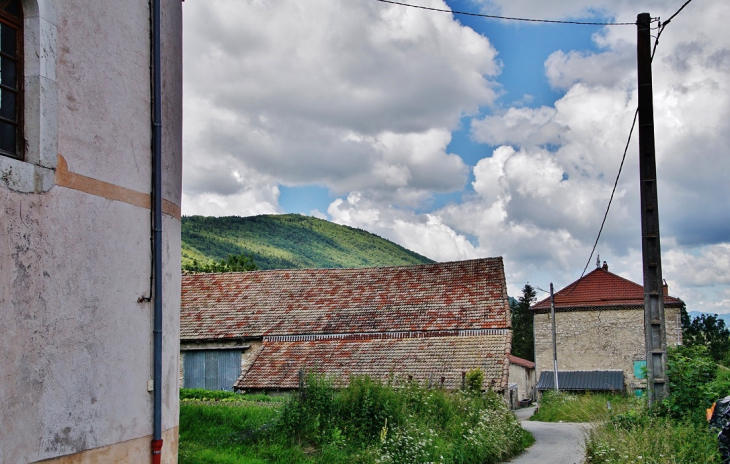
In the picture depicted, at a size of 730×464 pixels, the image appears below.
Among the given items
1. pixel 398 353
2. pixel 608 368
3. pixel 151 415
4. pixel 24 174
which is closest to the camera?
pixel 24 174

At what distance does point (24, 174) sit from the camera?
5723 mm

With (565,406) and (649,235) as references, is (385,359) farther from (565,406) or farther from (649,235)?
(649,235)

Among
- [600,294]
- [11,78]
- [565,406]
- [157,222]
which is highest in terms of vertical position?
[11,78]

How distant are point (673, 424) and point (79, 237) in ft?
34.7

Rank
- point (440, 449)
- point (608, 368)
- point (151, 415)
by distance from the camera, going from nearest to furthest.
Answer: point (151, 415)
point (440, 449)
point (608, 368)

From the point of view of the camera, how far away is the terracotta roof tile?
71.4 feet

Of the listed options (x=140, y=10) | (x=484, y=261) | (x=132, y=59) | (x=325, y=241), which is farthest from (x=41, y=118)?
(x=325, y=241)

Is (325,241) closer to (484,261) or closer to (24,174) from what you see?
(484,261)

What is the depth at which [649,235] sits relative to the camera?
13086mm

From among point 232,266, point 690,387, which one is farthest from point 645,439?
point 232,266

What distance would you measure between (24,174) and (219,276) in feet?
85.4

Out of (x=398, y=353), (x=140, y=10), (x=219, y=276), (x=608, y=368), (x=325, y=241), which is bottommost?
(x=608, y=368)

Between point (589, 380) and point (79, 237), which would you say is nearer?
point (79, 237)

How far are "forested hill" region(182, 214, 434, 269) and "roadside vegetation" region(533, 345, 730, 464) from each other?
109633 millimetres
